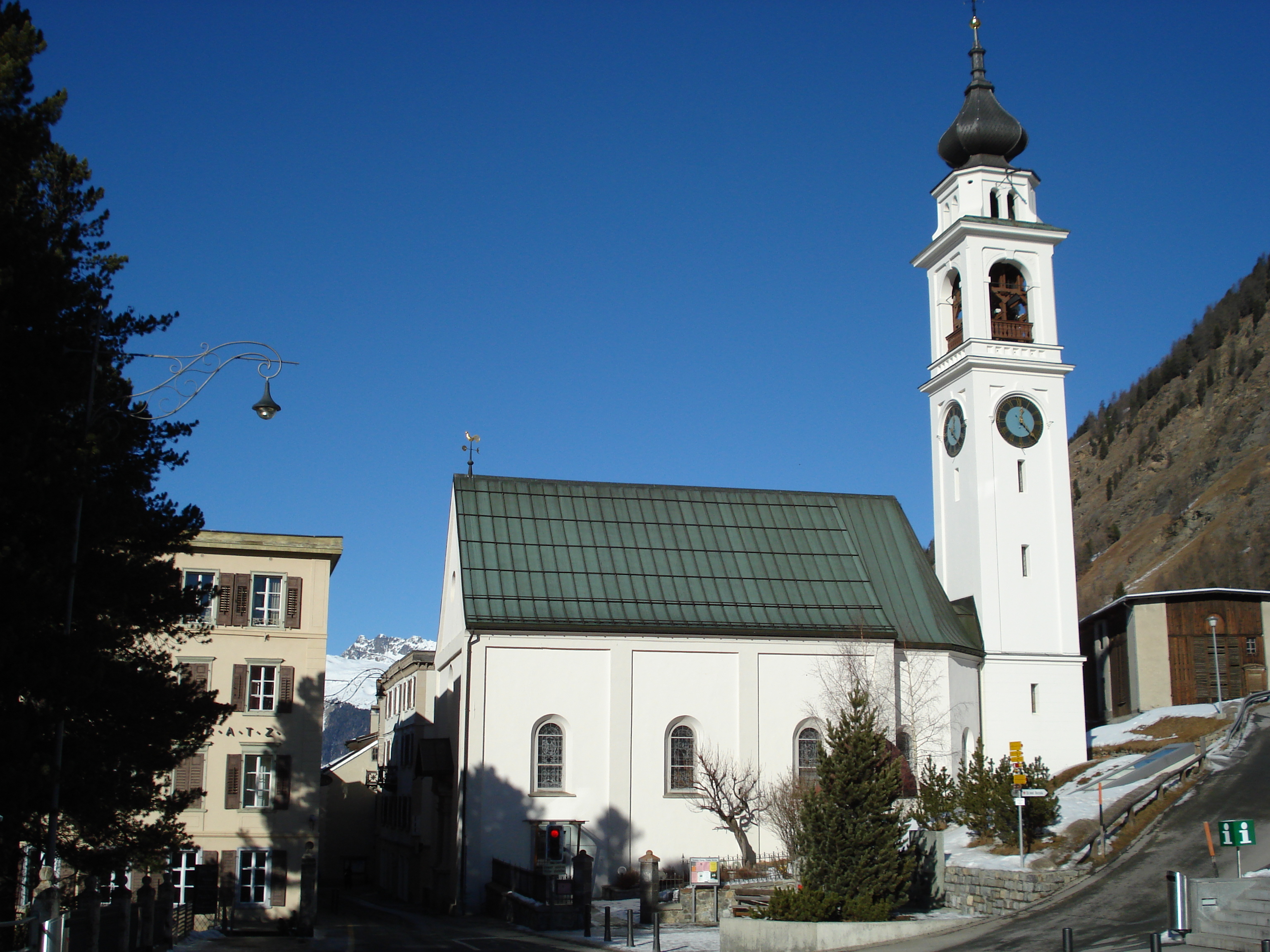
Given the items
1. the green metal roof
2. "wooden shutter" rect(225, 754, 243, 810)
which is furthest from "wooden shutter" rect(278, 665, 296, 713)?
the green metal roof

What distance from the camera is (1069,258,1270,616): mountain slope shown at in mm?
93125

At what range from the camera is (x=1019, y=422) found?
42656mm

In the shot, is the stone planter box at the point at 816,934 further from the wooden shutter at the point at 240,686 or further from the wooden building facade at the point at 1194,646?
the wooden building facade at the point at 1194,646

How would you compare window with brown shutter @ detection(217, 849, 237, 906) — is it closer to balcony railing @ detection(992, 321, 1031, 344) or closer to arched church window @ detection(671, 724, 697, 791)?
arched church window @ detection(671, 724, 697, 791)

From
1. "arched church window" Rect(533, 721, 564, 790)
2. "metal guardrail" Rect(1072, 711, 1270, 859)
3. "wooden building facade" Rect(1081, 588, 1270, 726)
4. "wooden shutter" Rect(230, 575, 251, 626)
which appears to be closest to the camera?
"metal guardrail" Rect(1072, 711, 1270, 859)

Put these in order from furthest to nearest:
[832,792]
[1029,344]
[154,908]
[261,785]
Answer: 1. [1029,344]
2. [261,785]
3. [832,792]
4. [154,908]

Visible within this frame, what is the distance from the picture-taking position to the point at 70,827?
Result: 840 inches

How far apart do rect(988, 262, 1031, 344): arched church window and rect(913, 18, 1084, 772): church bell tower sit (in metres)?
0.05

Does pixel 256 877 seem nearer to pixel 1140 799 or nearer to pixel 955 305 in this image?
Answer: pixel 1140 799

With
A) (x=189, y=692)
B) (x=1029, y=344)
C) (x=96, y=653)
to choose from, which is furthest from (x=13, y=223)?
(x=1029, y=344)

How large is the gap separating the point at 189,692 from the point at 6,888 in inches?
155

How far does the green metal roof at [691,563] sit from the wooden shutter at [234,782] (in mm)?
8279

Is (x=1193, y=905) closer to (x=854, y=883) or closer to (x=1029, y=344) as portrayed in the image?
(x=854, y=883)

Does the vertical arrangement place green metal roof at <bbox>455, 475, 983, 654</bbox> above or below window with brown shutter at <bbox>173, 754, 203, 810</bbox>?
above
